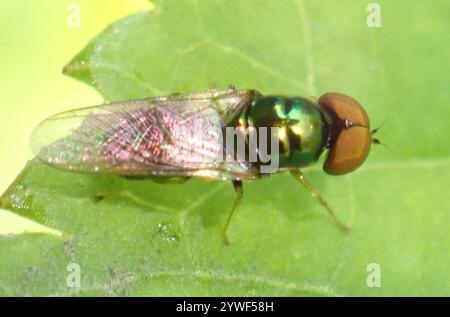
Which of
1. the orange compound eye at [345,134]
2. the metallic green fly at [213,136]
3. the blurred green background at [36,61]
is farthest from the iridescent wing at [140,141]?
the blurred green background at [36,61]

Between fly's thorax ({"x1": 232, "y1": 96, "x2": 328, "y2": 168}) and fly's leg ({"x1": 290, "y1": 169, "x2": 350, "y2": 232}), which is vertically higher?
fly's thorax ({"x1": 232, "y1": 96, "x2": 328, "y2": 168})

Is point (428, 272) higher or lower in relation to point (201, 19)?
lower

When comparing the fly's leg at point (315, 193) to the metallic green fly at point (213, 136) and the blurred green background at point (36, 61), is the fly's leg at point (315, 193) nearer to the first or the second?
the metallic green fly at point (213, 136)

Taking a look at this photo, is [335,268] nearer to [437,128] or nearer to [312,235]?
[312,235]

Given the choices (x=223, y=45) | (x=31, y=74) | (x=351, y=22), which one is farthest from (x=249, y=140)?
(x=31, y=74)

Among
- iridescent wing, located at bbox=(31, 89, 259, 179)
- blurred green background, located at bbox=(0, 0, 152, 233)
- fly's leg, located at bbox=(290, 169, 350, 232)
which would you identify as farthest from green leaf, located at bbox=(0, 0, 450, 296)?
blurred green background, located at bbox=(0, 0, 152, 233)

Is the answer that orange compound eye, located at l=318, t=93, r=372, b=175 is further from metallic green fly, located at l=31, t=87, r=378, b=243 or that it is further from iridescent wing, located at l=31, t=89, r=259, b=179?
iridescent wing, located at l=31, t=89, r=259, b=179

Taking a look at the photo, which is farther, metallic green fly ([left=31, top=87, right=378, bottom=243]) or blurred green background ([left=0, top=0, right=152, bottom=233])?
blurred green background ([left=0, top=0, right=152, bottom=233])

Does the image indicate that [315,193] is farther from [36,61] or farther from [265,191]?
[36,61]
